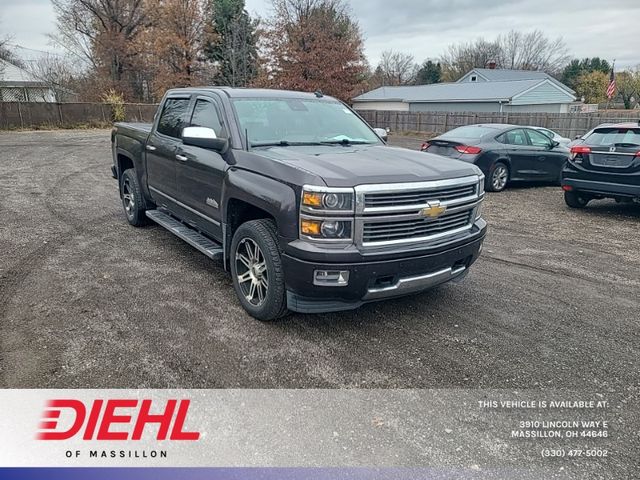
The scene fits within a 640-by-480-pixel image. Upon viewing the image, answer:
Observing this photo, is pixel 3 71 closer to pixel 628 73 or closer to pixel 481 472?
pixel 481 472

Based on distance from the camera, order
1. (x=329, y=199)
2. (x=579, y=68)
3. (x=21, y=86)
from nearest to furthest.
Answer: (x=329, y=199) → (x=21, y=86) → (x=579, y=68)

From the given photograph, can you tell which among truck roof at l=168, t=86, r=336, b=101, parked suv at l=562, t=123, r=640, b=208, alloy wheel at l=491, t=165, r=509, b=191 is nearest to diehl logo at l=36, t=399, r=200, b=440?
truck roof at l=168, t=86, r=336, b=101

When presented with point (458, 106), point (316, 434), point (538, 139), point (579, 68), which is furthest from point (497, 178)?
point (579, 68)

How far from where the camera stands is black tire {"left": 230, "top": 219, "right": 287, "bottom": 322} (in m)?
3.70

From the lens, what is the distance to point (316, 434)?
2727 millimetres

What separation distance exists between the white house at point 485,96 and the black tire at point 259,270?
1396 inches

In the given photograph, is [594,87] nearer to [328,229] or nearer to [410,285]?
[410,285]

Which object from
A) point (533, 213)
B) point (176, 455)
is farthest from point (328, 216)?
point (533, 213)

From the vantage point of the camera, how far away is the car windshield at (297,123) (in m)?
4.51

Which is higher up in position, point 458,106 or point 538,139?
point 458,106

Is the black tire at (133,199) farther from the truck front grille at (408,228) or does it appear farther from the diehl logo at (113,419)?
the truck front grille at (408,228)

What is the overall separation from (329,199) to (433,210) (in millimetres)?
873

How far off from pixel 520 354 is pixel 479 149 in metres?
7.60

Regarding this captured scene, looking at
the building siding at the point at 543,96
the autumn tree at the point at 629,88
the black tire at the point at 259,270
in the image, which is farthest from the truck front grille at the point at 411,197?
the autumn tree at the point at 629,88
